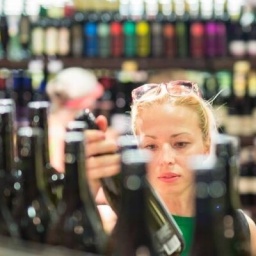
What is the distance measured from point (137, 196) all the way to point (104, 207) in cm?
19

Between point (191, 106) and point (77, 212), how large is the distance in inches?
9.0

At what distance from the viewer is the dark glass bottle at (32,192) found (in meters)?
0.96

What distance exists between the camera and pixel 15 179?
3.30ft

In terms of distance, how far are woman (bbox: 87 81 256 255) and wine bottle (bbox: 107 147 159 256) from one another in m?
0.09

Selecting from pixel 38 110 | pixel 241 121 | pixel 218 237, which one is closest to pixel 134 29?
pixel 241 121

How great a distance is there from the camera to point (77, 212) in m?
0.91

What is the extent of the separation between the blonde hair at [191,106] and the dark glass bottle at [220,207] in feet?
0.50

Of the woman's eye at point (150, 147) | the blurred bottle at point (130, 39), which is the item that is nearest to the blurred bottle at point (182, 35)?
the blurred bottle at point (130, 39)

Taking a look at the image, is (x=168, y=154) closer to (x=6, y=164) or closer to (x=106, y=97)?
(x=6, y=164)

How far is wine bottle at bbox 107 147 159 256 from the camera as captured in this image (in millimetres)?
728

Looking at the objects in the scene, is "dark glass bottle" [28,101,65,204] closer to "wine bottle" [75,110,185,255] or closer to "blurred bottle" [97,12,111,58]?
"wine bottle" [75,110,185,255]

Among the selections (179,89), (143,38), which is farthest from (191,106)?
(143,38)

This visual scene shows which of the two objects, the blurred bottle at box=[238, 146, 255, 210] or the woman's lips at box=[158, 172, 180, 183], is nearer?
the woman's lips at box=[158, 172, 180, 183]

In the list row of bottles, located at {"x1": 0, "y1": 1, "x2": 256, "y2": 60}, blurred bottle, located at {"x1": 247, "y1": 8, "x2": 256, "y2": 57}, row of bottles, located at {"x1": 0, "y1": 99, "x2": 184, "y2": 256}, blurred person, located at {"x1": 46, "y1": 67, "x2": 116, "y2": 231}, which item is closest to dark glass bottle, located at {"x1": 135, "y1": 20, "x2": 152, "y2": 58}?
row of bottles, located at {"x1": 0, "y1": 1, "x2": 256, "y2": 60}
